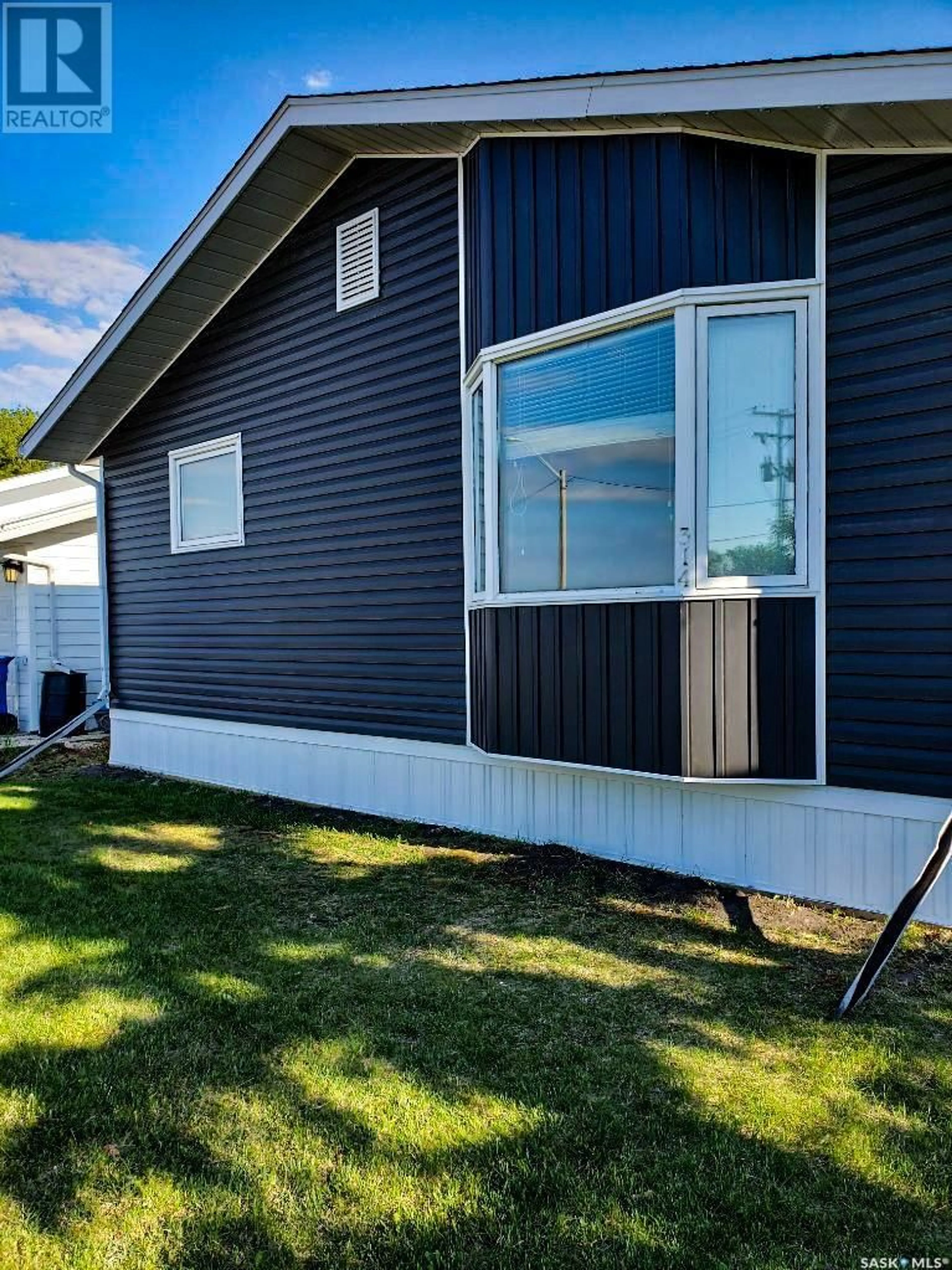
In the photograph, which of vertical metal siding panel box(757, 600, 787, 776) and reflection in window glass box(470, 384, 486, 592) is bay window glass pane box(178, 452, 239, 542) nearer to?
reflection in window glass box(470, 384, 486, 592)

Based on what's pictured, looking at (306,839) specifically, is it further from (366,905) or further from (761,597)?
(761,597)

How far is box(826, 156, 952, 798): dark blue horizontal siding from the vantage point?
3.86 m

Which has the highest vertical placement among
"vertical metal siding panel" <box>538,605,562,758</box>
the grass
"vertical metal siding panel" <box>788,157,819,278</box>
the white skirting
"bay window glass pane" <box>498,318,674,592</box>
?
"vertical metal siding panel" <box>788,157,819,278</box>

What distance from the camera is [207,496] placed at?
831 cm

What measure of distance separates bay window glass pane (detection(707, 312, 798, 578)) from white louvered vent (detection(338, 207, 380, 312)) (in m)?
3.18

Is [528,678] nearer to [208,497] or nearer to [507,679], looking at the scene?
[507,679]

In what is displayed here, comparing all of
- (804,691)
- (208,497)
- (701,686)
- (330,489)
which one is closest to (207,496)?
(208,497)

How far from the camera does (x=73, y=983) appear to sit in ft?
11.1

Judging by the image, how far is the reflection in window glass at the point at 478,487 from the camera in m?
5.36

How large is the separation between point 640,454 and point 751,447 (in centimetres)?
57

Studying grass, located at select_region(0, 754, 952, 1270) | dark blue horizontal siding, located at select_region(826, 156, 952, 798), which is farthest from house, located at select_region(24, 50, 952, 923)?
grass, located at select_region(0, 754, 952, 1270)

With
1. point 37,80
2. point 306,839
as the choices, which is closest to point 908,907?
point 306,839


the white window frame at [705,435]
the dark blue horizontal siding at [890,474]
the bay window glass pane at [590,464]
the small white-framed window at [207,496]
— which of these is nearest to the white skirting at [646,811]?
the dark blue horizontal siding at [890,474]

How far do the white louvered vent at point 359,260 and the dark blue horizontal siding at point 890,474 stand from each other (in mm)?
3455
